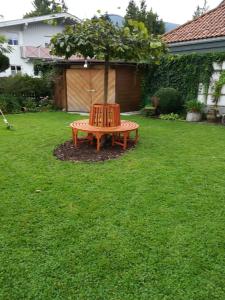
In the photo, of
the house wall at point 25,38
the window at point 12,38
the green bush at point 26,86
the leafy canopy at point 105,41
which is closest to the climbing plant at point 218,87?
the leafy canopy at point 105,41

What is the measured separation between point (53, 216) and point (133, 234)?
0.93 metres

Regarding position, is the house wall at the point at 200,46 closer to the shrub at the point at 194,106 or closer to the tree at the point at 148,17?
the shrub at the point at 194,106

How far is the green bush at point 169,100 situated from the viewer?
10.1 metres

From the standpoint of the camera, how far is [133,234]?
2699 millimetres

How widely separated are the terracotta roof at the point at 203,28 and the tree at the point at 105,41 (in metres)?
6.00

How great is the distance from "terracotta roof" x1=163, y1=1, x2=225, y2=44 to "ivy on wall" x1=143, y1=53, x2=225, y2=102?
0.95 metres

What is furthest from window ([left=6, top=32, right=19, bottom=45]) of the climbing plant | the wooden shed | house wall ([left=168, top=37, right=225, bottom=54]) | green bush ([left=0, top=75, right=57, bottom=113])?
the climbing plant

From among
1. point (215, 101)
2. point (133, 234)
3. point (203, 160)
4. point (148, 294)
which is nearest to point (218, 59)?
point (215, 101)

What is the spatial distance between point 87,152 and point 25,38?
19.6m

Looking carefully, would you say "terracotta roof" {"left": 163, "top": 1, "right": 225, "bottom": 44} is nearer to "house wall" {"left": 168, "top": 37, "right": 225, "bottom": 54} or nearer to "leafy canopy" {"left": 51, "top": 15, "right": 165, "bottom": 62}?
"house wall" {"left": 168, "top": 37, "right": 225, "bottom": 54}

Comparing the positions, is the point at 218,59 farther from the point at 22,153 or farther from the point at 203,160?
the point at 22,153

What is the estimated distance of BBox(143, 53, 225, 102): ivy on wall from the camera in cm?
995

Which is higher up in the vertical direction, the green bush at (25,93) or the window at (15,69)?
the window at (15,69)

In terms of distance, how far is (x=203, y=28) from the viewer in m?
11.2
